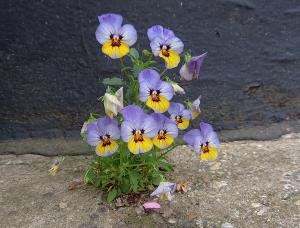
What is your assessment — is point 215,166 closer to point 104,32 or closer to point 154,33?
point 154,33

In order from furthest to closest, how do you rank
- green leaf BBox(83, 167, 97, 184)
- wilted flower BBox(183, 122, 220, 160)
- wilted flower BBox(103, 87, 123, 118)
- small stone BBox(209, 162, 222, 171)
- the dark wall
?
the dark wall < small stone BBox(209, 162, 222, 171) < green leaf BBox(83, 167, 97, 184) < wilted flower BBox(183, 122, 220, 160) < wilted flower BBox(103, 87, 123, 118)

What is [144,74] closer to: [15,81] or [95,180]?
[95,180]

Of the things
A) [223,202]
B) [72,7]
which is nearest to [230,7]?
[72,7]

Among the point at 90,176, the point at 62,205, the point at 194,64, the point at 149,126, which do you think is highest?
the point at 194,64

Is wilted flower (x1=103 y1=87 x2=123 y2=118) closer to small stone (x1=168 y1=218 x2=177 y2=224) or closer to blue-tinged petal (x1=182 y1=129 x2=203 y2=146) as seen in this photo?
blue-tinged petal (x1=182 y1=129 x2=203 y2=146)

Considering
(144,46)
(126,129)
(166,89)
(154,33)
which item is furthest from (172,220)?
(144,46)

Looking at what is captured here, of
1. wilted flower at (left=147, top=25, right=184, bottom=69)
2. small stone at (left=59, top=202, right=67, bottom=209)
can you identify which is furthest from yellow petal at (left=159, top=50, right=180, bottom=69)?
small stone at (left=59, top=202, right=67, bottom=209)
